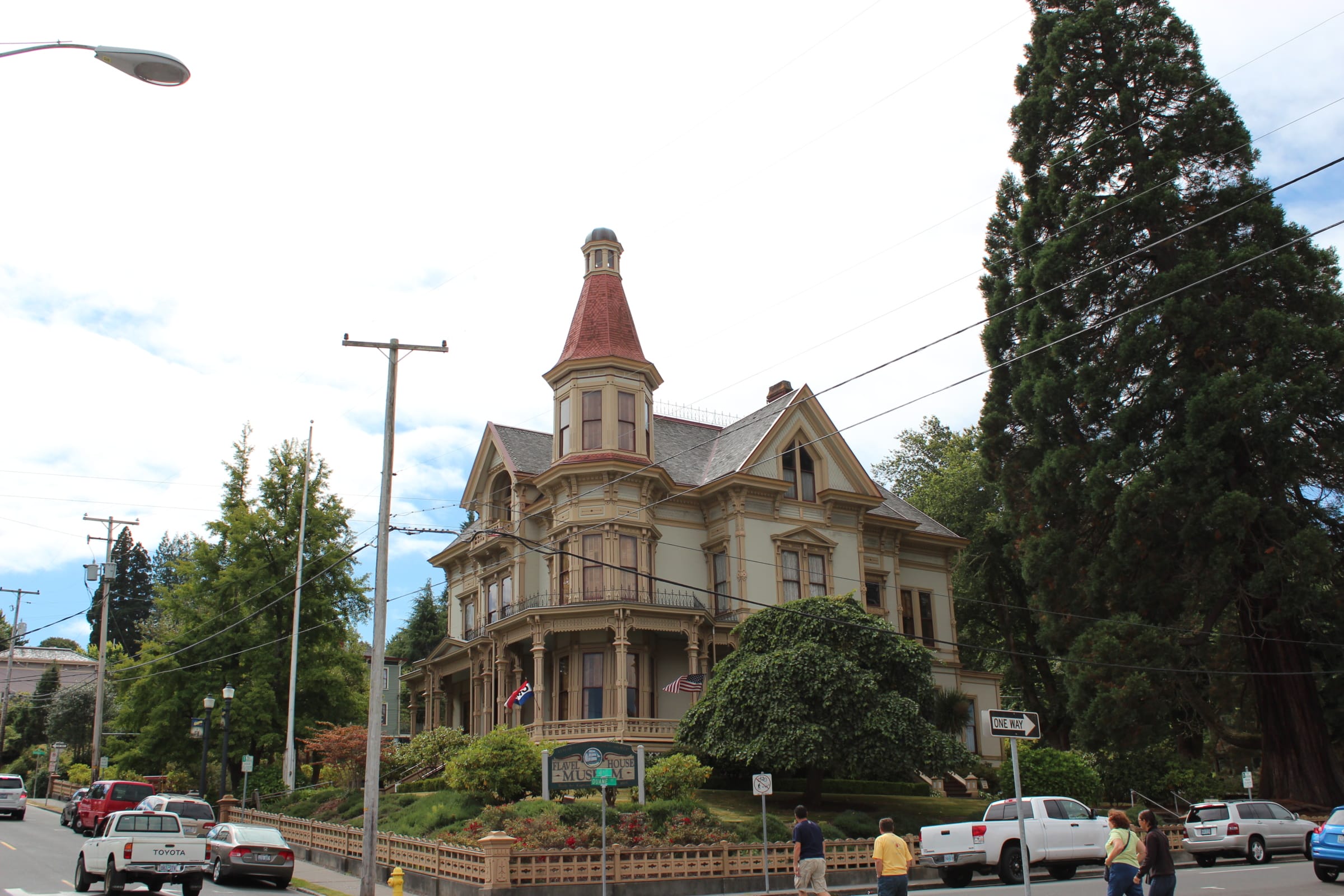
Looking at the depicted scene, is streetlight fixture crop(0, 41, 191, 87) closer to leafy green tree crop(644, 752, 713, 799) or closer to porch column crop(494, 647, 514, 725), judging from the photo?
leafy green tree crop(644, 752, 713, 799)

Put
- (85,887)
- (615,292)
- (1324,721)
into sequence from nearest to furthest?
1. (85,887)
2. (1324,721)
3. (615,292)

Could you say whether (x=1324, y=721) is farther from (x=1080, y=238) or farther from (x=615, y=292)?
(x=615, y=292)

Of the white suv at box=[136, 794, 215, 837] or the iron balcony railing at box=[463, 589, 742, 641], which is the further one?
the iron balcony railing at box=[463, 589, 742, 641]

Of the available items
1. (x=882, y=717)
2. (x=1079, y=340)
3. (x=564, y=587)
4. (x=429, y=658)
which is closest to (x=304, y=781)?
(x=429, y=658)

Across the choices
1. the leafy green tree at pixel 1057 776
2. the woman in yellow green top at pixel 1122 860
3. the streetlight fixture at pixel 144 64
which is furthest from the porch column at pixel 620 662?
the streetlight fixture at pixel 144 64

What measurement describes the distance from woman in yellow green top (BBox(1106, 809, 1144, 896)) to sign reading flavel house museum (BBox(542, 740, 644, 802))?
32.1ft

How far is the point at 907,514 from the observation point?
45.6 metres

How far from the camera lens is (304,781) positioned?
43781 millimetres

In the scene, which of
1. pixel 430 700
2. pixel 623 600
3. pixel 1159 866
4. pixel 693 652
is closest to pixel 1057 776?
pixel 693 652

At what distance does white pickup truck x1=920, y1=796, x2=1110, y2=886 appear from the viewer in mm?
21188

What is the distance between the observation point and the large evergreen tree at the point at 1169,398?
3005 cm

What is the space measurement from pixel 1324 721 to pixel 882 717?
42.9 feet

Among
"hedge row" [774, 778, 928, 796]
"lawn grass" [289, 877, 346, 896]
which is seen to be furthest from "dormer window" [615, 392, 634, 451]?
"lawn grass" [289, 877, 346, 896]

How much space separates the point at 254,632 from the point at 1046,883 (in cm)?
3128
